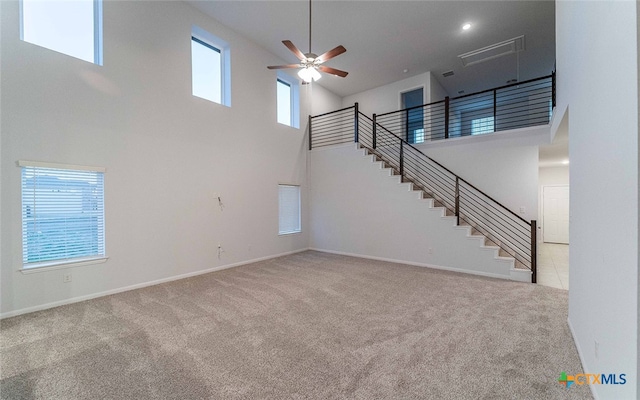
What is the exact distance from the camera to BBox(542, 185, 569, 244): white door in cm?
812

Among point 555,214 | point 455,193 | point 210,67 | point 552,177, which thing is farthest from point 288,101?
point 555,214

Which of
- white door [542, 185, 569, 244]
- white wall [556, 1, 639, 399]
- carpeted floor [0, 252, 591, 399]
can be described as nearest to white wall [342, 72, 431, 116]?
white wall [556, 1, 639, 399]

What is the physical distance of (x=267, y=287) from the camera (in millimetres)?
4133

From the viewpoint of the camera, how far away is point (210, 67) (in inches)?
214

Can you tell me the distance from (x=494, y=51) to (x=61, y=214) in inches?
356

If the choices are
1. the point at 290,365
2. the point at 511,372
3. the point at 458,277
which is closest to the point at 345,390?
the point at 290,365

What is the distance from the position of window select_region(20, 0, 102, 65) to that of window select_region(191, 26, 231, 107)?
4.77 feet

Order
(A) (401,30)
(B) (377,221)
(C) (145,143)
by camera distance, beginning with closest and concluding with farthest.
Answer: (C) (145,143), (A) (401,30), (B) (377,221)

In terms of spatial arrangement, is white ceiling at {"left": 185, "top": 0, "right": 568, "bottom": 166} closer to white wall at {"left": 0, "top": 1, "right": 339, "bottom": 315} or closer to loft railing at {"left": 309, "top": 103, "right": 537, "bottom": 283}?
white wall at {"left": 0, "top": 1, "right": 339, "bottom": 315}

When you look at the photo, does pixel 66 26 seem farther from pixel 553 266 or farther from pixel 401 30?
pixel 553 266

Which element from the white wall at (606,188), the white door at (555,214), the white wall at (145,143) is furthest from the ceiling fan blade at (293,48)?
the white door at (555,214)

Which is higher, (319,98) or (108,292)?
(319,98)

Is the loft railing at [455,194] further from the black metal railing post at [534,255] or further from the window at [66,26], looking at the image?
the window at [66,26]

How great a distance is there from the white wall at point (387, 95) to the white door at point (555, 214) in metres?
5.26
